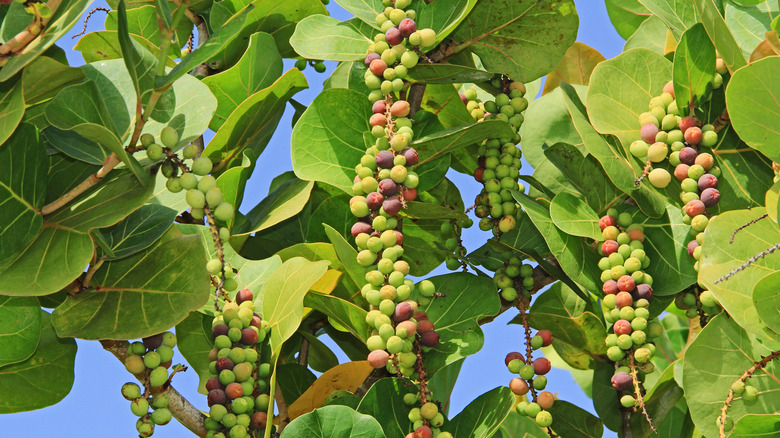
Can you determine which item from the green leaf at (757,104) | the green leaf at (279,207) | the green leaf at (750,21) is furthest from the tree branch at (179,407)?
the green leaf at (750,21)

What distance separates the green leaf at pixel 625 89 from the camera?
1.69 m

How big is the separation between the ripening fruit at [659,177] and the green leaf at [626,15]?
2.65 ft

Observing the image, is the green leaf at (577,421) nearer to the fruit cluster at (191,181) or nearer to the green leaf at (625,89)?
the green leaf at (625,89)

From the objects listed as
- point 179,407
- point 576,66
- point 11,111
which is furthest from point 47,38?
point 576,66

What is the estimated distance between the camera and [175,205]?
1.81 m

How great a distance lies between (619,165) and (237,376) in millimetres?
893

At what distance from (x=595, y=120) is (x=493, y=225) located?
1.03ft

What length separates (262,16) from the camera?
207 cm

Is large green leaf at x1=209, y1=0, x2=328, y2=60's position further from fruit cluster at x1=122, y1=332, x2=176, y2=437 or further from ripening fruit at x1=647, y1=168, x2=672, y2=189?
ripening fruit at x1=647, y1=168, x2=672, y2=189

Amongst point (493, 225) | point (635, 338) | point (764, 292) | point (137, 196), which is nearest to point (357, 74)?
point (493, 225)

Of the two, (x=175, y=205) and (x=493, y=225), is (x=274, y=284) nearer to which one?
(x=175, y=205)

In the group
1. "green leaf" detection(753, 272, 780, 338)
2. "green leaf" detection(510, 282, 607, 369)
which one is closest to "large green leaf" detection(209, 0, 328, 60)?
"green leaf" detection(510, 282, 607, 369)

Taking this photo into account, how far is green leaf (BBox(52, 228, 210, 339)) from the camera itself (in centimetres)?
154

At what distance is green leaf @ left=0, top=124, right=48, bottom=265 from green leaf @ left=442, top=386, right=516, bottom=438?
2.93 feet
